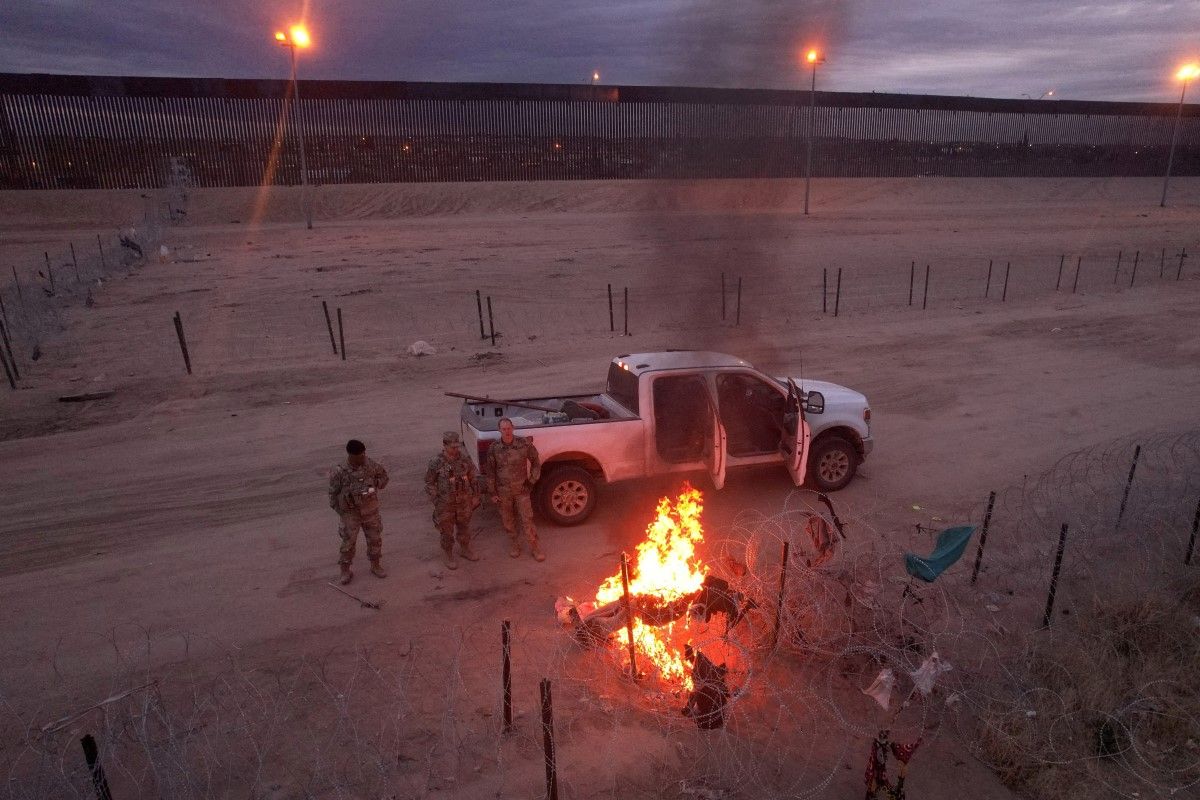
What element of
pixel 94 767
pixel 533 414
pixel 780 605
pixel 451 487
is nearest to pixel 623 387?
pixel 533 414

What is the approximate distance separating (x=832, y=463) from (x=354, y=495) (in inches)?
217

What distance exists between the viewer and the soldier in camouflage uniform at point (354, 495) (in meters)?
6.61

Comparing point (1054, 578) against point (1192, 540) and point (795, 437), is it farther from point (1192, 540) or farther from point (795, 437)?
point (795, 437)

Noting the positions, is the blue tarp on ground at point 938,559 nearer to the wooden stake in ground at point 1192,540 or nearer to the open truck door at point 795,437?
the open truck door at point 795,437

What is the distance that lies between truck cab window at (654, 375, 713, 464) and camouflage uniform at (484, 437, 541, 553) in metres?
1.52

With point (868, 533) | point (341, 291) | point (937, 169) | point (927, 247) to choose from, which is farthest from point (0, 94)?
point (937, 169)

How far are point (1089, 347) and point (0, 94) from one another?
174 ft

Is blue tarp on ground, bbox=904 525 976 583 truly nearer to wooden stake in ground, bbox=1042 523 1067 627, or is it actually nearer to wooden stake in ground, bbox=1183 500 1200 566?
wooden stake in ground, bbox=1042 523 1067 627

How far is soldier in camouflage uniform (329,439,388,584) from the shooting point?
6.61 metres

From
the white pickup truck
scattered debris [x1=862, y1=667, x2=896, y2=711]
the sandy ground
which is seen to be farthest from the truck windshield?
scattered debris [x1=862, y1=667, x2=896, y2=711]

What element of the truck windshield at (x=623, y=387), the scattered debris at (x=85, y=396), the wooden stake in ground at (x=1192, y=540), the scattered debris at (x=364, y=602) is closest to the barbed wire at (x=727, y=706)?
the wooden stake in ground at (x=1192, y=540)

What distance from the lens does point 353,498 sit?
6.62 m

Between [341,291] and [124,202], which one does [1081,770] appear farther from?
[124,202]

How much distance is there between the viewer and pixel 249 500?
341 inches
